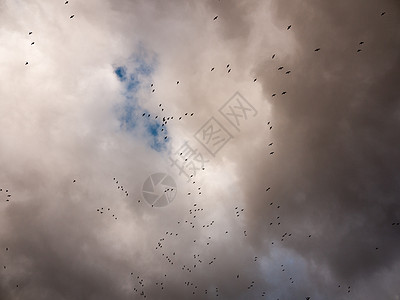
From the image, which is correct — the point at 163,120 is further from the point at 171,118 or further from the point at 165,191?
the point at 165,191

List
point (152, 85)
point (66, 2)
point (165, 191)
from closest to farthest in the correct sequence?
1. point (66, 2)
2. point (152, 85)
3. point (165, 191)

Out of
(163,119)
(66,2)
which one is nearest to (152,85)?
(163,119)

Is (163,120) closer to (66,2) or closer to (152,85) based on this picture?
(152,85)

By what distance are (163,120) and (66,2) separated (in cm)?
2869

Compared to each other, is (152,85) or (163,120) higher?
(152,85)

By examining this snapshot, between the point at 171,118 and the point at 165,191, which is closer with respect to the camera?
the point at 171,118

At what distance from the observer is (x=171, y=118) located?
196 feet

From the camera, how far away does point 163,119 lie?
58344mm

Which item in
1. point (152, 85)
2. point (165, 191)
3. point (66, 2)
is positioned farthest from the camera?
point (165, 191)

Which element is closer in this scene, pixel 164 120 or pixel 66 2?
pixel 66 2

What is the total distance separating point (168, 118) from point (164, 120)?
105 centimetres

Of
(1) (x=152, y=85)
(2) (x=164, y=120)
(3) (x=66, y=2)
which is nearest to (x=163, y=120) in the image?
(2) (x=164, y=120)

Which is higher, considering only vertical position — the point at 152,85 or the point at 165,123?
the point at 152,85

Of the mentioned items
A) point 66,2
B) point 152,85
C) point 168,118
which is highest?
point 66,2
